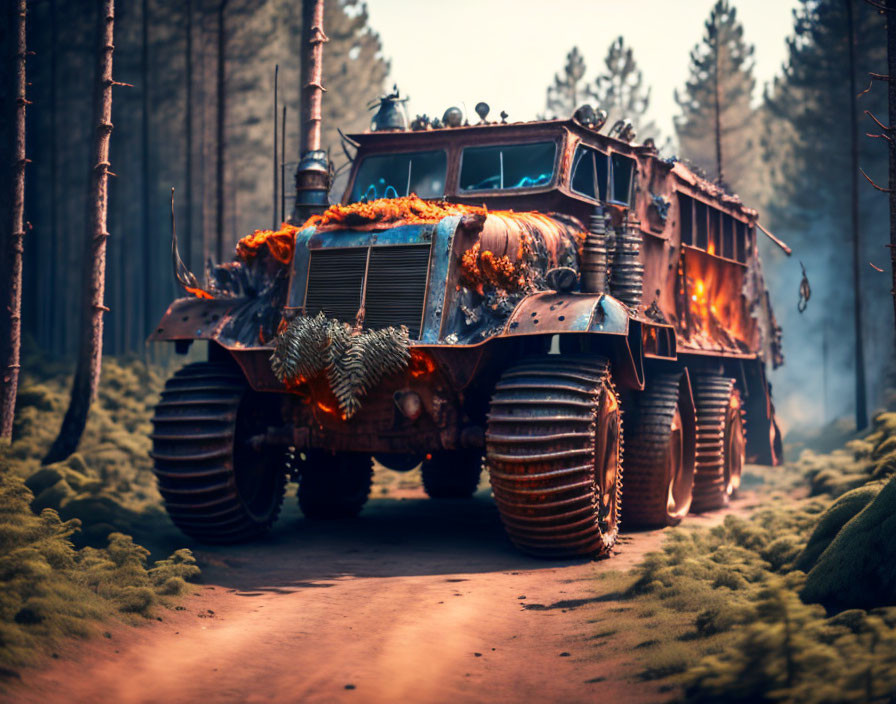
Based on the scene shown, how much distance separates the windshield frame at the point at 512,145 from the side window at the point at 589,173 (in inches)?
9.8

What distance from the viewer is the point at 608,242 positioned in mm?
11055

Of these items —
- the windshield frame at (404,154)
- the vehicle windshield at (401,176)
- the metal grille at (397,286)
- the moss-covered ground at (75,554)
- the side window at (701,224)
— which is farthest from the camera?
the side window at (701,224)

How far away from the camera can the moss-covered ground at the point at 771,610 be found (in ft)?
16.1

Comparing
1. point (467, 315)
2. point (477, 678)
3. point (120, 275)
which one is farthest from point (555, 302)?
point (120, 275)

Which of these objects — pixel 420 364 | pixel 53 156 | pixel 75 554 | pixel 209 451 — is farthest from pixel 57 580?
pixel 53 156

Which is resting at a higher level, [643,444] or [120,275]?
[120,275]

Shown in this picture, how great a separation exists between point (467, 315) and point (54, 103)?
2469 centimetres

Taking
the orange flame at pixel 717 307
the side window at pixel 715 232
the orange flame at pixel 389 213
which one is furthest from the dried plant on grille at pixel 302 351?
the side window at pixel 715 232

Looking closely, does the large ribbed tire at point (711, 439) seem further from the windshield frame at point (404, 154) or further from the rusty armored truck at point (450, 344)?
the windshield frame at point (404, 154)

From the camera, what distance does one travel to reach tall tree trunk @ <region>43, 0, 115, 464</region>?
14258 mm

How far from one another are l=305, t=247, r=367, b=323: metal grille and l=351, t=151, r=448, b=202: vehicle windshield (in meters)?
2.52

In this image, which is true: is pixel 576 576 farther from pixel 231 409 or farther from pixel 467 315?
pixel 231 409

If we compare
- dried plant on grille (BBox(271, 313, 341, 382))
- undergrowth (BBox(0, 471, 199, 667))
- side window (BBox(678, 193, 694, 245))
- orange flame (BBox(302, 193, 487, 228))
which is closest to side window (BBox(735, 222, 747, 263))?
side window (BBox(678, 193, 694, 245))

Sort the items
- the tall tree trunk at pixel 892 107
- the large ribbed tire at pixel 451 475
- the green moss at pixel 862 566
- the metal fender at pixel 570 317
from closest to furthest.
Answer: the green moss at pixel 862 566 → the metal fender at pixel 570 317 → the tall tree trunk at pixel 892 107 → the large ribbed tire at pixel 451 475
